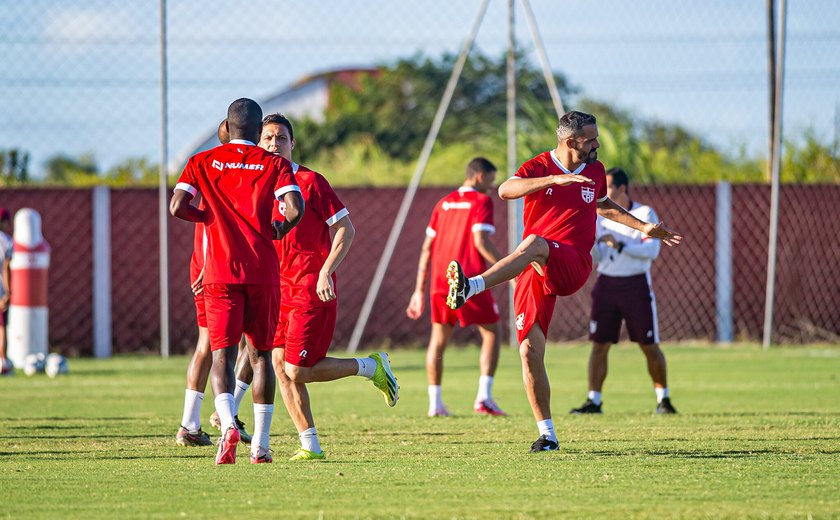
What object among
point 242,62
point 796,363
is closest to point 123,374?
point 242,62

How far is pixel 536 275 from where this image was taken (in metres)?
7.99

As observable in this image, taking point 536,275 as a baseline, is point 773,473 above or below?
below

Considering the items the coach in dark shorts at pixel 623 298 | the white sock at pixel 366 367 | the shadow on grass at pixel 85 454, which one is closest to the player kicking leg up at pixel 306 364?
the white sock at pixel 366 367

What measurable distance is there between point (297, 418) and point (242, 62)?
50.2 ft

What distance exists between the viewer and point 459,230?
1170 cm

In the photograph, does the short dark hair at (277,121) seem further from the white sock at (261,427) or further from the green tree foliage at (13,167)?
the green tree foliage at (13,167)

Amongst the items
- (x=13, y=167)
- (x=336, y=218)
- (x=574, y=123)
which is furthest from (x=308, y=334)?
(x=13, y=167)

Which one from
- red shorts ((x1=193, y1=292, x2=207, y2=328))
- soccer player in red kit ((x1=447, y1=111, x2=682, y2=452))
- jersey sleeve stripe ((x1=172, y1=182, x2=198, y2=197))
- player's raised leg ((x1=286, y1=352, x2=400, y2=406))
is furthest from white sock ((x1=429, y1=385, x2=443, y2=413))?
jersey sleeve stripe ((x1=172, y1=182, x2=198, y2=197))

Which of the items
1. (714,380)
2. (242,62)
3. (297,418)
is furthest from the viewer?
(242,62)

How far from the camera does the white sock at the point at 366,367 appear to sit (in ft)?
26.0

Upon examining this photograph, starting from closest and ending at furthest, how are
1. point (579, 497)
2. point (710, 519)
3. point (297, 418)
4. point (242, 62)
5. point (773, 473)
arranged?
1. point (710, 519)
2. point (579, 497)
3. point (773, 473)
4. point (297, 418)
5. point (242, 62)

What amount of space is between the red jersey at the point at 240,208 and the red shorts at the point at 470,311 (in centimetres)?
443

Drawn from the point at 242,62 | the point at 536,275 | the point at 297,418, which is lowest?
the point at 297,418

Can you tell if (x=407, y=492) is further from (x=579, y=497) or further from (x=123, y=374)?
(x=123, y=374)
